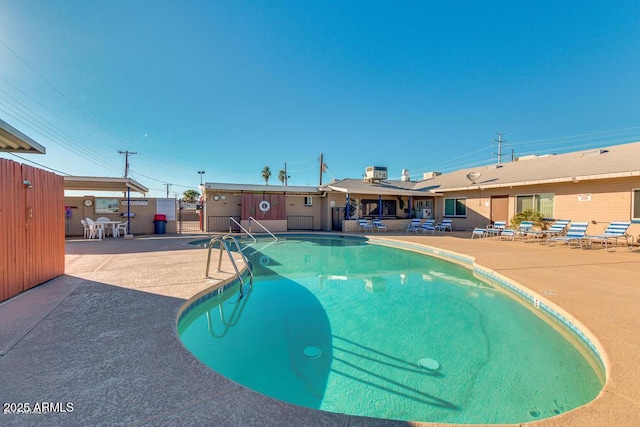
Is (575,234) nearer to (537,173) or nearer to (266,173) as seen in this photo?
(537,173)

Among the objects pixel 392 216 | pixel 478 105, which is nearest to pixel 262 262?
pixel 392 216

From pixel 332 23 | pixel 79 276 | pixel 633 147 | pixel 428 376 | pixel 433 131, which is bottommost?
pixel 428 376

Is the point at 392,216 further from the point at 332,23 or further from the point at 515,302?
the point at 515,302

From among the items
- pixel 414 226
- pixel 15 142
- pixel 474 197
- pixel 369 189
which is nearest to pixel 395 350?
pixel 15 142

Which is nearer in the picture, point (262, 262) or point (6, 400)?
point (6, 400)

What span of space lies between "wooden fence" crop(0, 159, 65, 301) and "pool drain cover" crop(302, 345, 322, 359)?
420 cm

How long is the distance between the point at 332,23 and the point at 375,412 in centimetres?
1249

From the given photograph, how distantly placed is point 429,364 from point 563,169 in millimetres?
13804

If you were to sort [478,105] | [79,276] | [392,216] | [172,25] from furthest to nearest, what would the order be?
[392,216] → [478,105] → [172,25] → [79,276]

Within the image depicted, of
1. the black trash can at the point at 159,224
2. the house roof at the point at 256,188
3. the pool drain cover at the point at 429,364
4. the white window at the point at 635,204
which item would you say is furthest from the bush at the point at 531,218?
the black trash can at the point at 159,224

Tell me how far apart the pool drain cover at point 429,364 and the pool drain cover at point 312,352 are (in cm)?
119

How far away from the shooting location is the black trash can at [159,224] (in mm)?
14211

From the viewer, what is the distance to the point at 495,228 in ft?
43.3

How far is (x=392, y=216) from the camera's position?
1925 cm
